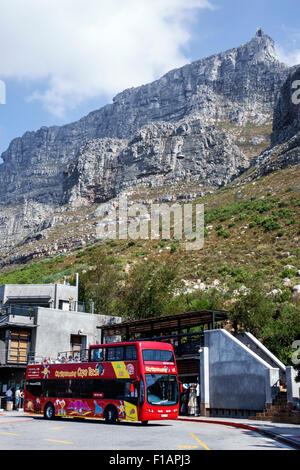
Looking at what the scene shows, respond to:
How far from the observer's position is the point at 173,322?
31.7 m

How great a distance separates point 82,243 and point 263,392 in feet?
245

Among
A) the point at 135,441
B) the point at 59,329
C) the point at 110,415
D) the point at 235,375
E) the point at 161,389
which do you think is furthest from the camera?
the point at 59,329

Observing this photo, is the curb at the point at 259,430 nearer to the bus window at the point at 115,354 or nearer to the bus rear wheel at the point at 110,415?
the bus rear wheel at the point at 110,415

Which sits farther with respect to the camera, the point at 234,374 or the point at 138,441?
the point at 234,374

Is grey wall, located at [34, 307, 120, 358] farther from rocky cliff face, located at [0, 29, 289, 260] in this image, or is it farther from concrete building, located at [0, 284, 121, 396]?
rocky cliff face, located at [0, 29, 289, 260]

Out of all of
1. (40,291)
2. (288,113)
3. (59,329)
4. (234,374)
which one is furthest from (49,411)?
(288,113)

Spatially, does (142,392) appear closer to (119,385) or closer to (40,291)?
(119,385)

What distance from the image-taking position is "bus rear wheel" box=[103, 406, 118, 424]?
21.8 m

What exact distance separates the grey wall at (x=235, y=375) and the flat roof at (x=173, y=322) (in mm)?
1434

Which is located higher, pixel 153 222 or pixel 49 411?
pixel 153 222

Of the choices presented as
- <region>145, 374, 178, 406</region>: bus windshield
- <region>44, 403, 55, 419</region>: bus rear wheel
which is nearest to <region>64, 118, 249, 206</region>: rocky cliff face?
<region>44, 403, 55, 419</region>: bus rear wheel

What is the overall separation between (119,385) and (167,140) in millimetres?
113163

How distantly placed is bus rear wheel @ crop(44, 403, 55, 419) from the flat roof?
8.33 metres

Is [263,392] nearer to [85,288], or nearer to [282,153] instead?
[85,288]
